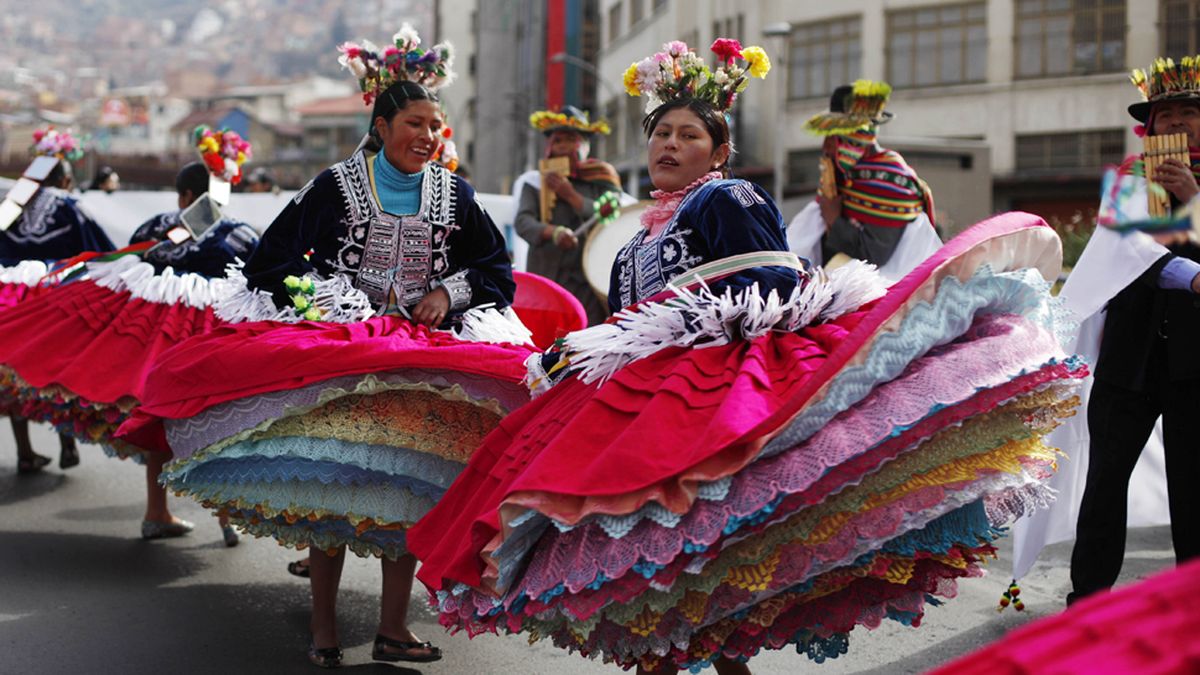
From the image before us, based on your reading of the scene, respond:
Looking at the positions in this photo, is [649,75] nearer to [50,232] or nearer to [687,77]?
[687,77]

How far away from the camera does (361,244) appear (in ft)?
17.5

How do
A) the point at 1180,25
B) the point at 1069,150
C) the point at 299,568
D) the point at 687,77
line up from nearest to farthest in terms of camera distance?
the point at 687,77, the point at 299,568, the point at 1180,25, the point at 1069,150

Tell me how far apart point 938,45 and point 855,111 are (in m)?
30.8

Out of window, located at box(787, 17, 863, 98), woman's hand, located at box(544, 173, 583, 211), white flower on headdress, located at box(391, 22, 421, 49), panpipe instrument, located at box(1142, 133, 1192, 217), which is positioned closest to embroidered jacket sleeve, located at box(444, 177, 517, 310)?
white flower on headdress, located at box(391, 22, 421, 49)

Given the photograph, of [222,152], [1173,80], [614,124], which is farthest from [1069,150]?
[1173,80]

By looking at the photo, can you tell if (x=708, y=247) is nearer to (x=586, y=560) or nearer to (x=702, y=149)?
(x=702, y=149)

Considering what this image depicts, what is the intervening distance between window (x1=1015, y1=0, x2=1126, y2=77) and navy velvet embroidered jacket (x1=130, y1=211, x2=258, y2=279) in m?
31.3

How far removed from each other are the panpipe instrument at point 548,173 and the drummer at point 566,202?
0.01 metres

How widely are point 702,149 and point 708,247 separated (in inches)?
15.0

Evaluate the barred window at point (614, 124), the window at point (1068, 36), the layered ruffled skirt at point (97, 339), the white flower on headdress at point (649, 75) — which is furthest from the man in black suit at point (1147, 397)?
the barred window at point (614, 124)

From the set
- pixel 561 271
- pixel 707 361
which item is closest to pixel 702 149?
pixel 707 361

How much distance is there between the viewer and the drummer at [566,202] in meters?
9.26

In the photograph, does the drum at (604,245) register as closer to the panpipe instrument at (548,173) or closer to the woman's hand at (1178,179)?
the panpipe instrument at (548,173)

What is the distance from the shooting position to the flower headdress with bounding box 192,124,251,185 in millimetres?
7902
